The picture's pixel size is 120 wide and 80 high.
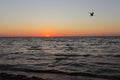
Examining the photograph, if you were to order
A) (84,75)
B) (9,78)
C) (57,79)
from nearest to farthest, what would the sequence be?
(9,78) → (57,79) → (84,75)

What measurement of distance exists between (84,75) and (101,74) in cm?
115

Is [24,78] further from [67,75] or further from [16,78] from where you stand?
[67,75]

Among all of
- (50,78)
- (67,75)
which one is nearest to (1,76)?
(50,78)

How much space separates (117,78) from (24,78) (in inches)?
213

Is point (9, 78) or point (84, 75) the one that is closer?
point (9, 78)

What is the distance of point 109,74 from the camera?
13.9 meters

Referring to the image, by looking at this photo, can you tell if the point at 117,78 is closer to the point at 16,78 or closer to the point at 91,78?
the point at 91,78

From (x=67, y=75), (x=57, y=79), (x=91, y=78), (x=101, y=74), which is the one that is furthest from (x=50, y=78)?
(x=101, y=74)

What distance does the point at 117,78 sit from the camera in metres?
12.7

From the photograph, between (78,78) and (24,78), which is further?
(78,78)

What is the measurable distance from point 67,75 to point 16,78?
3652 millimetres

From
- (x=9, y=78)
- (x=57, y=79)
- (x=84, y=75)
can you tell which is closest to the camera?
(x=9, y=78)

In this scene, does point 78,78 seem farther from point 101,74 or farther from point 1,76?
point 1,76

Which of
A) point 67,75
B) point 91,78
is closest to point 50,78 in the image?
point 67,75
